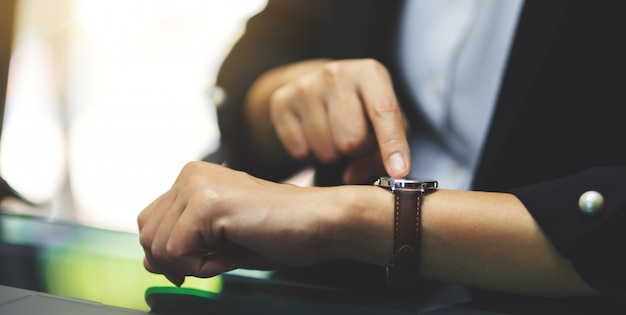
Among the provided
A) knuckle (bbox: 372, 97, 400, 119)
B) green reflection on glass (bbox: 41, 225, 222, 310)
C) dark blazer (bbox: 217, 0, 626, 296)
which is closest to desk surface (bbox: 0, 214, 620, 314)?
green reflection on glass (bbox: 41, 225, 222, 310)

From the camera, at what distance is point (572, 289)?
571mm

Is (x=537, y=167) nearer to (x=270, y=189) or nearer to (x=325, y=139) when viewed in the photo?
(x=325, y=139)

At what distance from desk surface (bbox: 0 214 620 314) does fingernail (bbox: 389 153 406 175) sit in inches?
4.9

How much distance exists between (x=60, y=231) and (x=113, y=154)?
1079 mm

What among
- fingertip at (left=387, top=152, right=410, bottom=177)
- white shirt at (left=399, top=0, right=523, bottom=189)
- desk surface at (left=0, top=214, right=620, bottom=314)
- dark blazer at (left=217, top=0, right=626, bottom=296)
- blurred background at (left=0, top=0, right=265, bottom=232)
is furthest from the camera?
blurred background at (left=0, top=0, right=265, bottom=232)

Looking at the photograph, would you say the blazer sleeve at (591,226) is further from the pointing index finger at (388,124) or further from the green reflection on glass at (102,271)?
the green reflection on glass at (102,271)

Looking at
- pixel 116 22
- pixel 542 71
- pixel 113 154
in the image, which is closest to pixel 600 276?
pixel 542 71

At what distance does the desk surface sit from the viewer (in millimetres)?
508

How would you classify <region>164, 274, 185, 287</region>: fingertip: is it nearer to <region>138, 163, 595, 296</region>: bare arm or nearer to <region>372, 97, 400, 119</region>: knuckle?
<region>138, 163, 595, 296</region>: bare arm

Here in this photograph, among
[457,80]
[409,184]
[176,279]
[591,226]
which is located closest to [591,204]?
[591,226]

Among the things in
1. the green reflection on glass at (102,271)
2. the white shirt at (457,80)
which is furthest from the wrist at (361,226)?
the white shirt at (457,80)

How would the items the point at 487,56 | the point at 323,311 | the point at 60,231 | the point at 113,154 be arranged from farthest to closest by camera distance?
the point at 113,154 < the point at 487,56 < the point at 60,231 < the point at 323,311

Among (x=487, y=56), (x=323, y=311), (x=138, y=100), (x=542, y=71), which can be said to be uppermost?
(x=138, y=100)

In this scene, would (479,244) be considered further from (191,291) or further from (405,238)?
(191,291)
